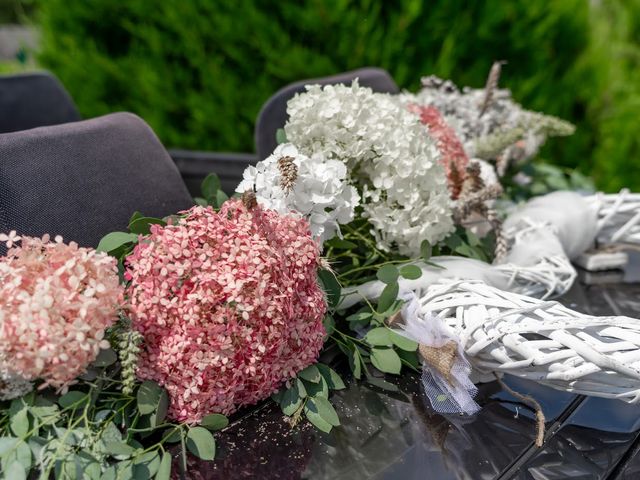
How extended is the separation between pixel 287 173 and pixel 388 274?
0.86 feet

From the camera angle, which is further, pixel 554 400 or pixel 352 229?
pixel 352 229

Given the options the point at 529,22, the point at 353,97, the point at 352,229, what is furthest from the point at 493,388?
the point at 529,22

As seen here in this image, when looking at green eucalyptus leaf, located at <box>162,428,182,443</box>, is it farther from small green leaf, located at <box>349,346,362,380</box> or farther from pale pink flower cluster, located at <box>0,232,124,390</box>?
small green leaf, located at <box>349,346,362,380</box>

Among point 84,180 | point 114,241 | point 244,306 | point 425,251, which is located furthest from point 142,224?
point 425,251

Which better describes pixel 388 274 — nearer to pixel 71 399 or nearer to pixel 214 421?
pixel 214 421

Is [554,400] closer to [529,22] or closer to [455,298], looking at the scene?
[455,298]

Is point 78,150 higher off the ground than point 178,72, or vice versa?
point 78,150

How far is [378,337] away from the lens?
1.07 m

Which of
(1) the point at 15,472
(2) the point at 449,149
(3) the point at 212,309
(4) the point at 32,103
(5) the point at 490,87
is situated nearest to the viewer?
(1) the point at 15,472

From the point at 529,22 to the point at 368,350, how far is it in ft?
7.01

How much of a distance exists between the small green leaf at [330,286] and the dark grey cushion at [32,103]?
1.37 metres

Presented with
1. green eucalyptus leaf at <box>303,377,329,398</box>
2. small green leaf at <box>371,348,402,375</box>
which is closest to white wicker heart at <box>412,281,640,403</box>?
small green leaf at <box>371,348,402,375</box>

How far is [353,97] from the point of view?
129cm

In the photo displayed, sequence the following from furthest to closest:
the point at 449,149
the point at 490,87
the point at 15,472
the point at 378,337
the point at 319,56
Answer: the point at 319,56
the point at 490,87
the point at 449,149
the point at 378,337
the point at 15,472
